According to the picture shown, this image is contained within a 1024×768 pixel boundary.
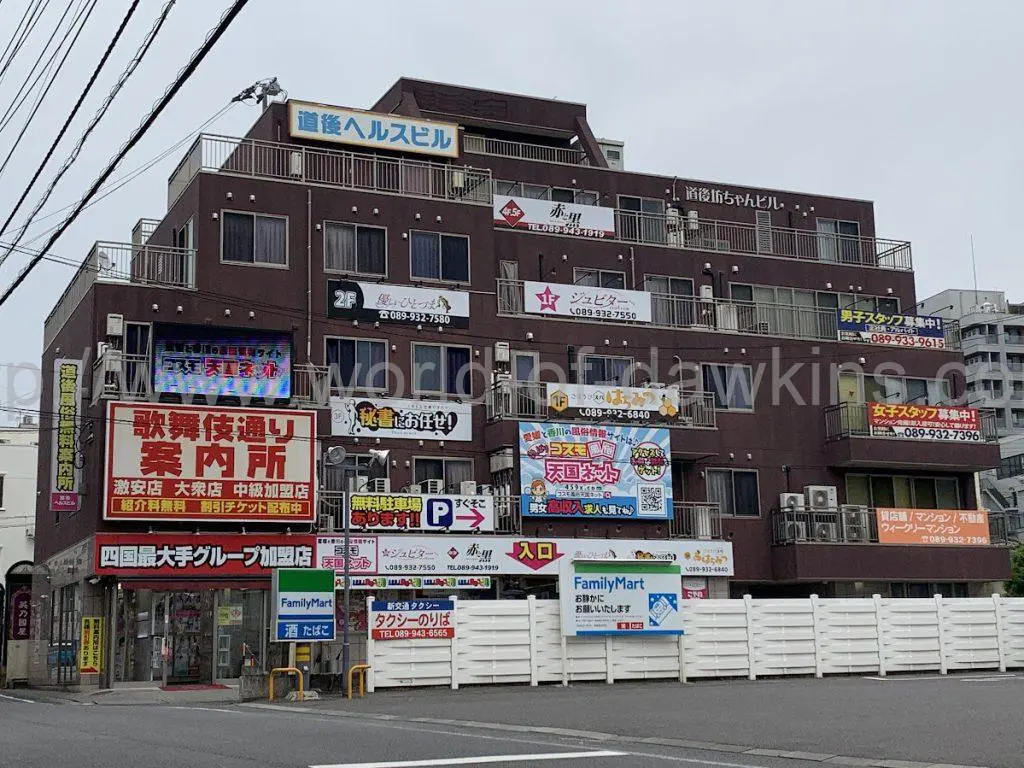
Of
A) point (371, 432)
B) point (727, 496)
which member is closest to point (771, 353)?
point (727, 496)

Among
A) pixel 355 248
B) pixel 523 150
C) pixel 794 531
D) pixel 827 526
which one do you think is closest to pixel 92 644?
pixel 355 248

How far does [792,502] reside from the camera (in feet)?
123

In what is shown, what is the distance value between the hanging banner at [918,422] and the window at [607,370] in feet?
24.8

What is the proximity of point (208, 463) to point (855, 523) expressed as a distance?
62.1 ft

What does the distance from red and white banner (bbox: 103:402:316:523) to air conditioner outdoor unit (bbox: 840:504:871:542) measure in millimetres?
15905

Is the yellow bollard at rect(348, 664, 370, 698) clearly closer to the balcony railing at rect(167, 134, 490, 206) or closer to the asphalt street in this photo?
the asphalt street

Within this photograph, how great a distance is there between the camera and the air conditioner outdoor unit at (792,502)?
37406 millimetres

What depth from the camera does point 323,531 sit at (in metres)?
32.1

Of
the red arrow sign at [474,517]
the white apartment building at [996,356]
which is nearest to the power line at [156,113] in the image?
the red arrow sign at [474,517]

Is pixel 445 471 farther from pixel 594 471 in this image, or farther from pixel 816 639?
pixel 816 639

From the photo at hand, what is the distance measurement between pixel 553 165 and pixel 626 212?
304 cm

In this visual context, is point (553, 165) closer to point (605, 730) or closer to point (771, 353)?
point (771, 353)

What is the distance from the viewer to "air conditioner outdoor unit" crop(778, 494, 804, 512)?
3741 centimetres

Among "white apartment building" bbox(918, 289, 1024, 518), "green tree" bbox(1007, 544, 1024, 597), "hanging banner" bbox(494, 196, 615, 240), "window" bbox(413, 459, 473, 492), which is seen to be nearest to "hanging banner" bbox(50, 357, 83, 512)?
"window" bbox(413, 459, 473, 492)
